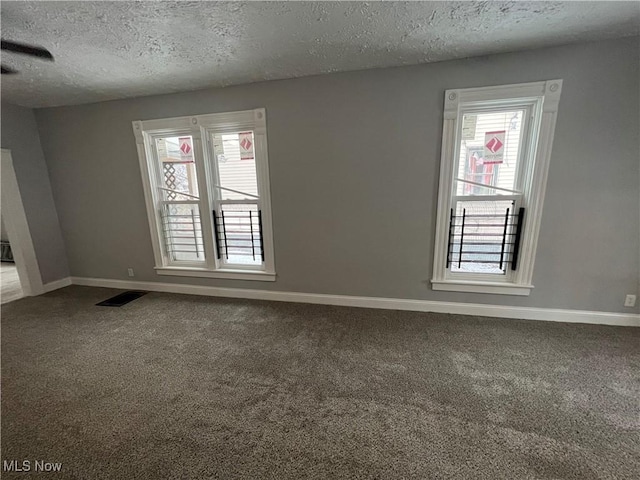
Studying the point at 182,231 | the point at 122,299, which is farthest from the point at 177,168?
the point at 122,299

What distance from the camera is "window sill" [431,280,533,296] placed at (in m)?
2.44

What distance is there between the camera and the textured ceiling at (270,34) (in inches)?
60.8

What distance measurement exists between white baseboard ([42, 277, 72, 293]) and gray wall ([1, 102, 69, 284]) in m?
0.05

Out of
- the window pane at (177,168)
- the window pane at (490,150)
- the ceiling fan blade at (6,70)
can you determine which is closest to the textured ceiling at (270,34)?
the ceiling fan blade at (6,70)

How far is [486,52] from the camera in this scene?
2.10 metres

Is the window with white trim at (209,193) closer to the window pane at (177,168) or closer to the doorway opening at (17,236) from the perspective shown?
the window pane at (177,168)

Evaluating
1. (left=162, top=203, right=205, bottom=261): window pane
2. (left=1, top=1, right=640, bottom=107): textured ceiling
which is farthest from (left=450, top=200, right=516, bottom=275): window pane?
(left=162, top=203, right=205, bottom=261): window pane

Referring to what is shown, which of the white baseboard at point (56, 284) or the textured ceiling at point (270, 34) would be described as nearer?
the textured ceiling at point (270, 34)

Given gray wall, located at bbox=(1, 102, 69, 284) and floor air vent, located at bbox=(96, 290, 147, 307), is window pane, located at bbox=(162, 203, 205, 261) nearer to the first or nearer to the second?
floor air vent, located at bbox=(96, 290, 147, 307)

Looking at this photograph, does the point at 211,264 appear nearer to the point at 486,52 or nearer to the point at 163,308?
the point at 163,308

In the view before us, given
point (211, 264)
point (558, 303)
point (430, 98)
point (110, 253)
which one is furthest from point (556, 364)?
point (110, 253)

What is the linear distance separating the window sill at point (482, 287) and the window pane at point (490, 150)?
2.85 ft

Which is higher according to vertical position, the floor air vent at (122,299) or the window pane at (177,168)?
the window pane at (177,168)

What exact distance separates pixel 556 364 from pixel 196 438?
2434 millimetres
